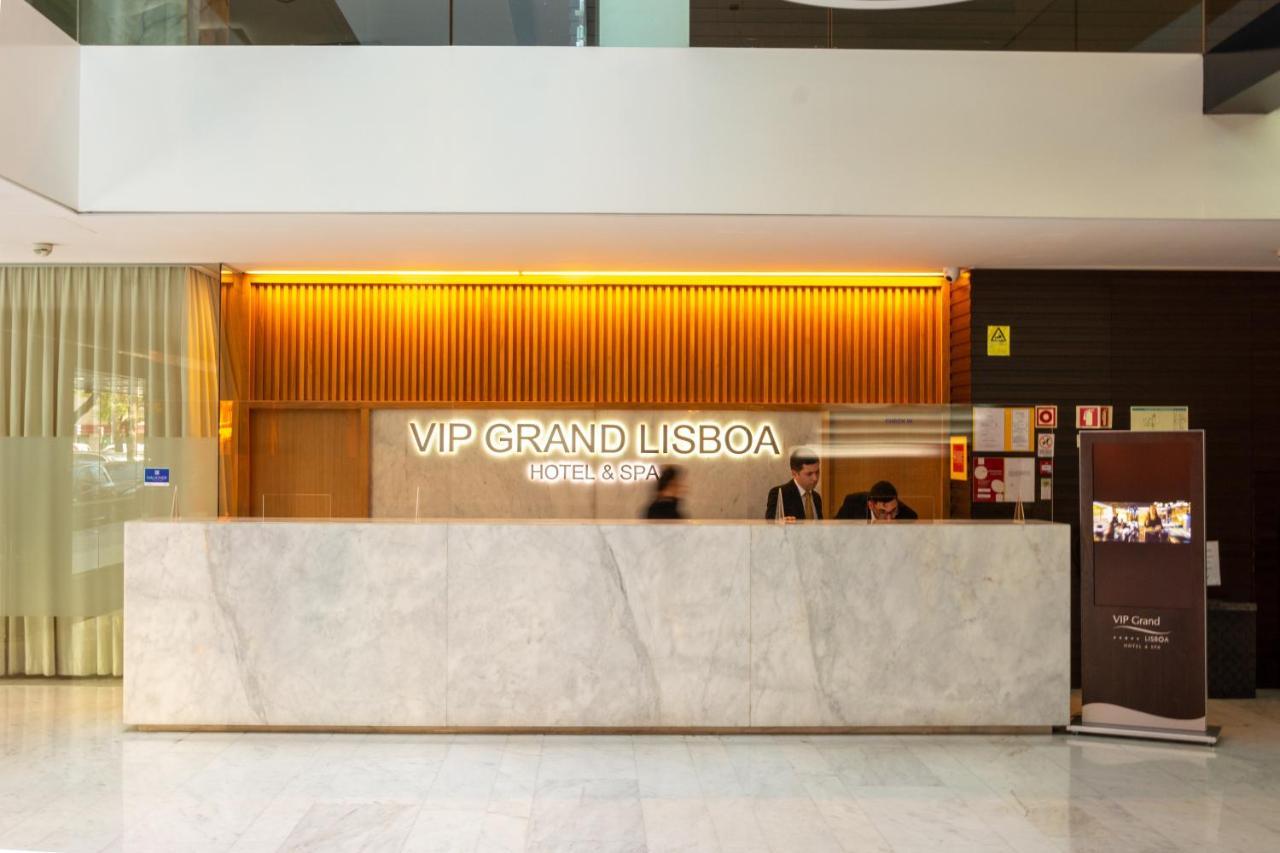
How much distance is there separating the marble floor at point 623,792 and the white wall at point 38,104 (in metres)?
→ 3.07

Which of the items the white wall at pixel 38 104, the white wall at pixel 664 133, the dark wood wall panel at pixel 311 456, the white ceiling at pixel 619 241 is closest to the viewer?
the white wall at pixel 38 104

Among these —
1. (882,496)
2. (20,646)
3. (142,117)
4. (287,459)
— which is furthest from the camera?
(287,459)

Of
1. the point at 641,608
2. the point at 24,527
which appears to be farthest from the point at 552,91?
the point at 24,527

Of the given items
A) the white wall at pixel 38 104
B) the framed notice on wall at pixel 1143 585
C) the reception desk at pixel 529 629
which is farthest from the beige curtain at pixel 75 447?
the framed notice on wall at pixel 1143 585

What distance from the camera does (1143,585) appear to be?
6.75 m

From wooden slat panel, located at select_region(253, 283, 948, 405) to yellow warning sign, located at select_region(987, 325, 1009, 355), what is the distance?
70 cm

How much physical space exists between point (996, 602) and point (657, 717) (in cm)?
215

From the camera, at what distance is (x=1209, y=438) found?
8289mm

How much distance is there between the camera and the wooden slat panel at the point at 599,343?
9031mm

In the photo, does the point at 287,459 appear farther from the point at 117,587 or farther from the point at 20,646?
the point at 20,646

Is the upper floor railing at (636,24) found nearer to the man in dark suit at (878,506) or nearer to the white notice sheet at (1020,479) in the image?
the man in dark suit at (878,506)

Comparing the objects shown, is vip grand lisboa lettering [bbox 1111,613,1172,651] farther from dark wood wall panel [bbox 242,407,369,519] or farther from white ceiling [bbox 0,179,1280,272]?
dark wood wall panel [bbox 242,407,369,519]

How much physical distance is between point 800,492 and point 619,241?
7.17ft

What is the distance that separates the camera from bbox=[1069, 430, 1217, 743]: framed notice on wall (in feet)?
21.8
